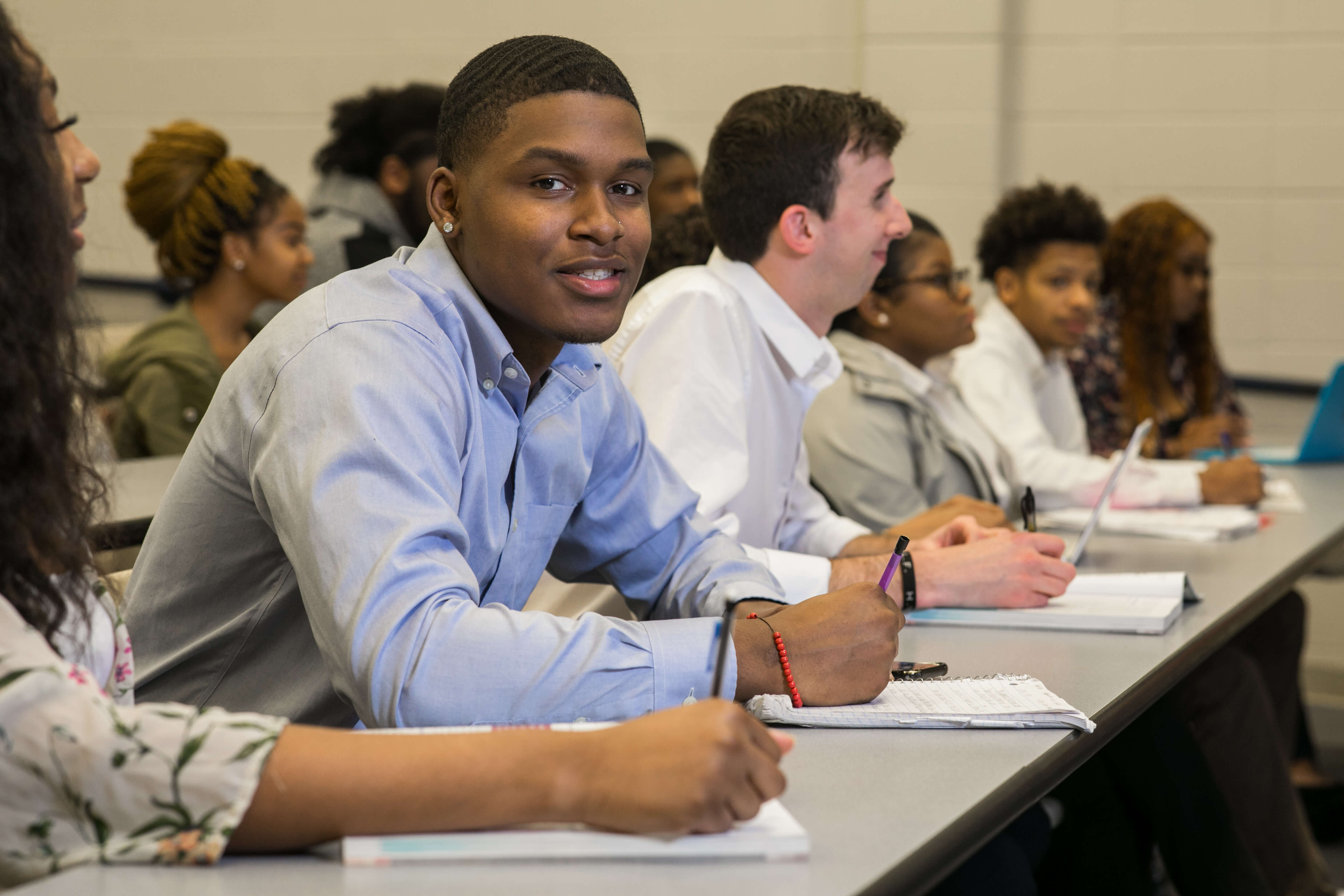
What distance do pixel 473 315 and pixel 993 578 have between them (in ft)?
2.45

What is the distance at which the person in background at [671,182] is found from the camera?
346 cm

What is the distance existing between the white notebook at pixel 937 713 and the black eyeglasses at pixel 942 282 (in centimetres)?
137

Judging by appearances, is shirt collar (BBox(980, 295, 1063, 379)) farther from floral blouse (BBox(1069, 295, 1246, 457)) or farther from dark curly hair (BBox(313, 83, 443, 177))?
dark curly hair (BBox(313, 83, 443, 177))

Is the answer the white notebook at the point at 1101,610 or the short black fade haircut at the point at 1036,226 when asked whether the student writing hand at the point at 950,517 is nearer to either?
the white notebook at the point at 1101,610

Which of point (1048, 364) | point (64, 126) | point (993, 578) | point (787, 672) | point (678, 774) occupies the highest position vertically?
point (64, 126)

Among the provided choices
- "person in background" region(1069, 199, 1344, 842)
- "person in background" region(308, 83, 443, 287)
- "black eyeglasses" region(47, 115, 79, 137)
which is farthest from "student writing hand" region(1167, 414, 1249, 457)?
"black eyeglasses" region(47, 115, 79, 137)

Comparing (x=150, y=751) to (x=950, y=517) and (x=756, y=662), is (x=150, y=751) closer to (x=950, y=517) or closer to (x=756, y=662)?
(x=756, y=662)

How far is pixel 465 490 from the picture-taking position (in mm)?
1189

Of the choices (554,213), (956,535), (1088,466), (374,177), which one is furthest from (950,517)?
(374,177)

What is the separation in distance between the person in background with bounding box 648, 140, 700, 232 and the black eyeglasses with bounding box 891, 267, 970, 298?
107 centimetres

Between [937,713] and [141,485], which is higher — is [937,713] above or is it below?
above

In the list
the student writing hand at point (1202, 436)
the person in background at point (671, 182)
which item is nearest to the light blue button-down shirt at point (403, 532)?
the person in background at point (671, 182)

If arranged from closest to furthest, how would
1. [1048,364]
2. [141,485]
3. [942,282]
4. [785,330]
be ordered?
[785,330]
[141,485]
[942,282]
[1048,364]

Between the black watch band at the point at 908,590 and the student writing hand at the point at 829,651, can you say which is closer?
the student writing hand at the point at 829,651
